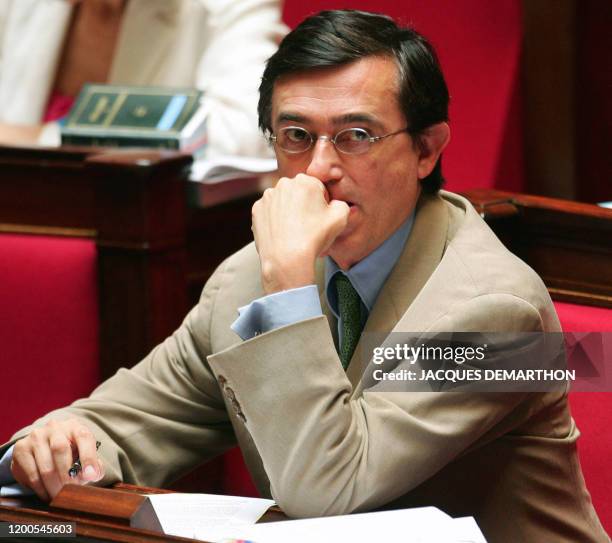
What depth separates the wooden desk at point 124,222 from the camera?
95.0 inches

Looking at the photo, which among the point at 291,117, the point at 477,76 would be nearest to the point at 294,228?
the point at 291,117

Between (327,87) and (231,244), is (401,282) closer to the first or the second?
(327,87)

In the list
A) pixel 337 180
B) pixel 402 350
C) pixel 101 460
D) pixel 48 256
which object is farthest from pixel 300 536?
pixel 48 256

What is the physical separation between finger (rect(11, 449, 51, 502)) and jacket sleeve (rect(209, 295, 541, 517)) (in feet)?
0.86

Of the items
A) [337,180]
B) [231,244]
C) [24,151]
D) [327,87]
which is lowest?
[231,244]

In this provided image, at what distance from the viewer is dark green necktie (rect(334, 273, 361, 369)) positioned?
1.63 meters

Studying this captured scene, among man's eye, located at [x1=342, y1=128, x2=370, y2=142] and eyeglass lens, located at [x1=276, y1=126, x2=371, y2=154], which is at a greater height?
man's eye, located at [x1=342, y1=128, x2=370, y2=142]

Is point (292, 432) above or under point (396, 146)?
under

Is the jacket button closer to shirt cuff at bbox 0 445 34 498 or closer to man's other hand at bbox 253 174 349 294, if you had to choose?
man's other hand at bbox 253 174 349 294

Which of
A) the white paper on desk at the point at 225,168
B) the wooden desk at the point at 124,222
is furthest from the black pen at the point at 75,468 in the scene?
the white paper on desk at the point at 225,168

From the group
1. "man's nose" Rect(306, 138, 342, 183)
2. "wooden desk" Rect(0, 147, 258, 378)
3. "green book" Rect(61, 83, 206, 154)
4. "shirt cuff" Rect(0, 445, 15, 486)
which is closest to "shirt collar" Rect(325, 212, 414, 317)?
"man's nose" Rect(306, 138, 342, 183)

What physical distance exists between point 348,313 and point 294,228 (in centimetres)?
18

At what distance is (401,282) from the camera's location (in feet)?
5.31

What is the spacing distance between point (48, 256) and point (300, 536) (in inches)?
53.1
